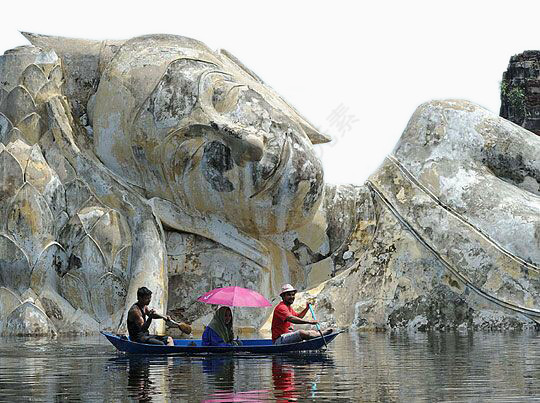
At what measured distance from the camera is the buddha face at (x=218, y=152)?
27.6 metres

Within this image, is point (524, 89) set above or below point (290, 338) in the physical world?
above

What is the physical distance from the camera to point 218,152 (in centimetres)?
2770

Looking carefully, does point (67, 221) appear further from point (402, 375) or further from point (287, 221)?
point (402, 375)

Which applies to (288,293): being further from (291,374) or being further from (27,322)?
(27,322)

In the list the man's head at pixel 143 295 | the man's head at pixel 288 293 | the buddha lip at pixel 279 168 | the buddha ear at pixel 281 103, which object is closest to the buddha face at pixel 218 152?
the buddha lip at pixel 279 168

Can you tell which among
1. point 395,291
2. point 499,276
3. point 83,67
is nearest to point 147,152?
point 83,67

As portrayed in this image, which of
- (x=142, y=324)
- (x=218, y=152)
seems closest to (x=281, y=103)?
(x=218, y=152)

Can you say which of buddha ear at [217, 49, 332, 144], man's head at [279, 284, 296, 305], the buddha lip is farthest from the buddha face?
man's head at [279, 284, 296, 305]

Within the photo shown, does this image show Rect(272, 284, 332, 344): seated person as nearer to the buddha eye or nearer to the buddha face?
the buddha face

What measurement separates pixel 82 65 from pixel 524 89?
79.8 ft

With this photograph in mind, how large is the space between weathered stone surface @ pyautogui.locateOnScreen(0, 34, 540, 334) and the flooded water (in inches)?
171

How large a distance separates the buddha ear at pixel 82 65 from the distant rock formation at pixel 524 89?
22.7 m

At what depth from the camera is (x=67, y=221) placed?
28672mm

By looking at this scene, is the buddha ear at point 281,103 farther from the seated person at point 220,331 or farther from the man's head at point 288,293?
the man's head at point 288,293
